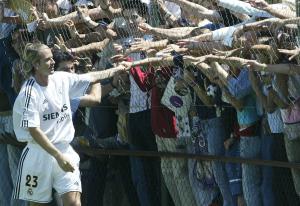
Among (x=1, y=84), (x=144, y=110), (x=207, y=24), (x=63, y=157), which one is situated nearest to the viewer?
(x=63, y=157)

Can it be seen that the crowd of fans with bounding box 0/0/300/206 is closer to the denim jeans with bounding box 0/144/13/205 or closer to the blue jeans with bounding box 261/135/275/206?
the blue jeans with bounding box 261/135/275/206

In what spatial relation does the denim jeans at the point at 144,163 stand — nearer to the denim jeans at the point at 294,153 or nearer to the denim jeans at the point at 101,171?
the denim jeans at the point at 101,171

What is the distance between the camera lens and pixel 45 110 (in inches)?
294

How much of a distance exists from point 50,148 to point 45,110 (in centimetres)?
41

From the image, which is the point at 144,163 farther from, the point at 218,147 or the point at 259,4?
the point at 259,4

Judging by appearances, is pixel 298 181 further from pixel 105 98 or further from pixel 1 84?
pixel 1 84

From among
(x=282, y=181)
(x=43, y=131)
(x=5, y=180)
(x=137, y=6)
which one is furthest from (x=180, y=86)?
(x=5, y=180)

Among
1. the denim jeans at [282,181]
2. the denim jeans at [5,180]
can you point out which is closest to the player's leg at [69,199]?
the denim jeans at [282,181]

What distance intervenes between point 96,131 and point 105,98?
356 millimetres

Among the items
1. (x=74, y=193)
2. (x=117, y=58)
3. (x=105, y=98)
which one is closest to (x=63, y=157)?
(x=74, y=193)

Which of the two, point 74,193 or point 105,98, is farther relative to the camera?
point 105,98

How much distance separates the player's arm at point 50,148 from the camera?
7.12 m

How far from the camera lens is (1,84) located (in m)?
9.95

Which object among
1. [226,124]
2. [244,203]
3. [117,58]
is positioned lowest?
[244,203]
